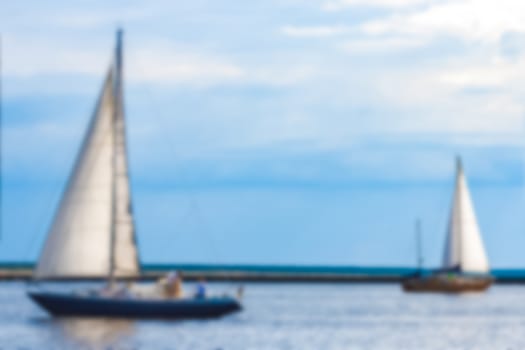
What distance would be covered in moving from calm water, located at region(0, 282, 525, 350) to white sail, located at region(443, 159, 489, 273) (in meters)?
24.0

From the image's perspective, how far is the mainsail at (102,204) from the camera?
64.2 m

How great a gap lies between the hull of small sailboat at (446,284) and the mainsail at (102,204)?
171ft

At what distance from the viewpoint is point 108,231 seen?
65.0m

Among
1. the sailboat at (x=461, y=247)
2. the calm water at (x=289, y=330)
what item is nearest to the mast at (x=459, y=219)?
the sailboat at (x=461, y=247)

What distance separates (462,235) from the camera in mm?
115750

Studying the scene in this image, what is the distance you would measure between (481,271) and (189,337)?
2541 inches

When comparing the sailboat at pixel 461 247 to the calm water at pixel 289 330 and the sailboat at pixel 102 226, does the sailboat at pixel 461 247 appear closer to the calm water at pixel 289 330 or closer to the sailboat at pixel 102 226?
the calm water at pixel 289 330

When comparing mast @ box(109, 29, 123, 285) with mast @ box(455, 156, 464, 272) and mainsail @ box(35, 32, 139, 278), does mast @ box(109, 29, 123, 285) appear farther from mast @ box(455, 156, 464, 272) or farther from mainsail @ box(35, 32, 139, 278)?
mast @ box(455, 156, 464, 272)

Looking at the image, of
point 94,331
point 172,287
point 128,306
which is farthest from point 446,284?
point 94,331

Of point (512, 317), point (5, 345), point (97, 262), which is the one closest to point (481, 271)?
point (512, 317)

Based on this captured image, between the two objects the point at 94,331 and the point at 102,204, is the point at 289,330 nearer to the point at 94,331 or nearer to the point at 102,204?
the point at 102,204

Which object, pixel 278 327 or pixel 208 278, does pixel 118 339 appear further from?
pixel 208 278

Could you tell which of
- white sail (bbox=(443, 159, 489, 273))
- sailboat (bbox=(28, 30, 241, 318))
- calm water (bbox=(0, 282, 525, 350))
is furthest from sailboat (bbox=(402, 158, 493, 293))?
sailboat (bbox=(28, 30, 241, 318))

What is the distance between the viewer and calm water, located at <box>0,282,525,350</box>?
56000 millimetres
